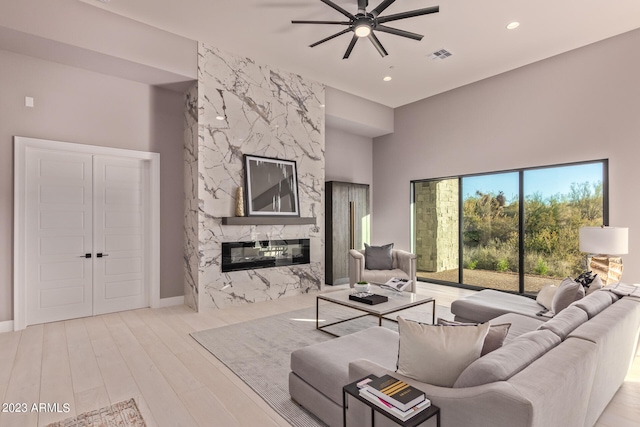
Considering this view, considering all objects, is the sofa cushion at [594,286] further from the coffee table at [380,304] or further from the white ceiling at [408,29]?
the white ceiling at [408,29]

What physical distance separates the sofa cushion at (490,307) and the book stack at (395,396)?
227cm

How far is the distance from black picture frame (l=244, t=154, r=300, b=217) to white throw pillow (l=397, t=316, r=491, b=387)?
12.6 feet

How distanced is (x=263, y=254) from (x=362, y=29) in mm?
3498

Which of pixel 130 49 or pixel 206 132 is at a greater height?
pixel 130 49

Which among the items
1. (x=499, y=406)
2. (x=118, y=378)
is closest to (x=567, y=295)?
(x=499, y=406)

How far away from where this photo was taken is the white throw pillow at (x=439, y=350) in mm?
1516

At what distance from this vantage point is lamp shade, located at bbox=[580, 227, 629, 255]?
3846 millimetres

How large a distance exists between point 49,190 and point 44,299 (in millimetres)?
1361

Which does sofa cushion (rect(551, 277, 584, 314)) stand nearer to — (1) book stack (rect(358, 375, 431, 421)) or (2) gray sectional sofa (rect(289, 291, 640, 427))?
(2) gray sectional sofa (rect(289, 291, 640, 427))

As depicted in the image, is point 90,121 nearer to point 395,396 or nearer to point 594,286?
point 395,396

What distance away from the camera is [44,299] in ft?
13.4

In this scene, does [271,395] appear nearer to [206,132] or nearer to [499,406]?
[499,406]

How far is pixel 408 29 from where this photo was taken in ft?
14.1

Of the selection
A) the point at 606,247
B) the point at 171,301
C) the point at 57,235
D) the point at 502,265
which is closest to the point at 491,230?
the point at 502,265
